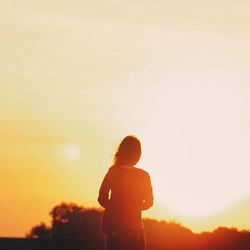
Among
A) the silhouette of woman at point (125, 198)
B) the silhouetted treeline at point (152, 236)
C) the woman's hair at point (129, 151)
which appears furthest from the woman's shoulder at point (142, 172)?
the silhouetted treeline at point (152, 236)

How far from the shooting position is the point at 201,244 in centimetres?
2388

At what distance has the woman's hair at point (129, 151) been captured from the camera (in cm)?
1335

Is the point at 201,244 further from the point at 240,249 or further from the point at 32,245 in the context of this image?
the point at 32,245

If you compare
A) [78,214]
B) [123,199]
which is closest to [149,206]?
[123,199]

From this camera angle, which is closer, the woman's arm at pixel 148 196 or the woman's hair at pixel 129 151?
the woman's hair at pixel 129 151

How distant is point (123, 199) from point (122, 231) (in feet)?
1.35

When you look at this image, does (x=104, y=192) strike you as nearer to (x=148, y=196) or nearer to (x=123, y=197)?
(x=123, y=197)

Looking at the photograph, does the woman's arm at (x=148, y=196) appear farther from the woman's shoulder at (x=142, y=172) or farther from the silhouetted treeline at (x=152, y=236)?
the silhouetted treeline at (x=152, y=236)

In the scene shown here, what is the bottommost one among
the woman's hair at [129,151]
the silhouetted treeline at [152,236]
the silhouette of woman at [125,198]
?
the silhouette of woman at [125,198]

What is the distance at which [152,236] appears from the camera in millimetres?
27625

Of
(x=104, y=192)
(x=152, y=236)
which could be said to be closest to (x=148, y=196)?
(x=104, y=192)

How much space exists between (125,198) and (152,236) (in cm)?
1434

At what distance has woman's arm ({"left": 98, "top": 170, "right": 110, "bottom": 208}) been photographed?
44.3 ft

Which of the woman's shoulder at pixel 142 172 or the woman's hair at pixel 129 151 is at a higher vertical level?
the woman's hair at pixel 129 151
